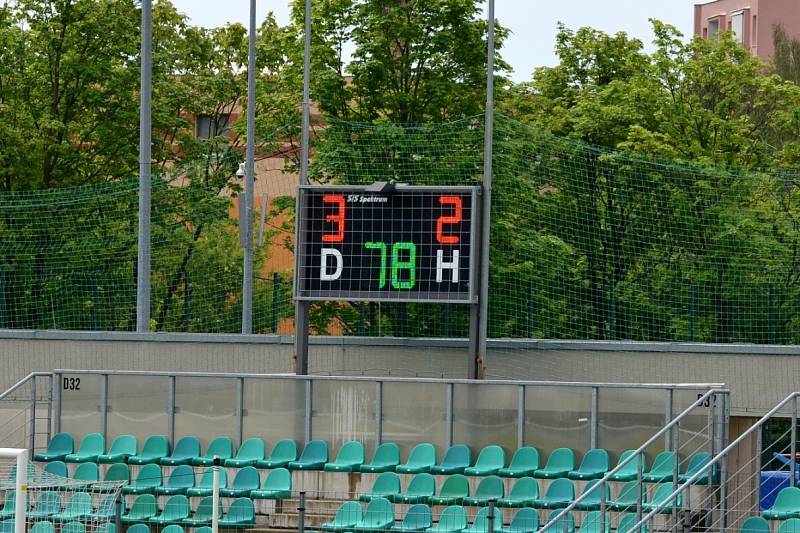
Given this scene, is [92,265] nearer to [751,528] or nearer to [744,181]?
[744,181]

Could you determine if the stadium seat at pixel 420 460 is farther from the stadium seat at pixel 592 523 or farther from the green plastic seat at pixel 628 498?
the stadium seat at pixel 592 523

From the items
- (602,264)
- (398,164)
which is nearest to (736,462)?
(602,264)

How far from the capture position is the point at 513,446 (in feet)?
63.6

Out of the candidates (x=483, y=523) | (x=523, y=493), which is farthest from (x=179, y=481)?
(x=523, y=493)

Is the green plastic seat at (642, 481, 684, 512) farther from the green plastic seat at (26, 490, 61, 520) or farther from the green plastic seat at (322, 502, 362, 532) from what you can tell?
the green plastic seat at (26, 490, 61, 520)

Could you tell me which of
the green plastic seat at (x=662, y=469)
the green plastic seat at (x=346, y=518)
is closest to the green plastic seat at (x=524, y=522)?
the green plastic seat at (x=662, y=469)

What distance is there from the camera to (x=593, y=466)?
1869 cm

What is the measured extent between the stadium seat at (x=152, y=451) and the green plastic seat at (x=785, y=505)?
8.08 meters

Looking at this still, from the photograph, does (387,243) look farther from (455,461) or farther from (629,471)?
(629,471)

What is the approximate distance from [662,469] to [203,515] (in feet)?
18.6

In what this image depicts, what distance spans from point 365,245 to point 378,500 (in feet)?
12.0

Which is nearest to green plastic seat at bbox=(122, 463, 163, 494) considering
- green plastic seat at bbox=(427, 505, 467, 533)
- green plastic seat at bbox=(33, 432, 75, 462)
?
green plastic seat at bbox=(33, 432, 75, 462)

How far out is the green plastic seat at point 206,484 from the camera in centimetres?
1866

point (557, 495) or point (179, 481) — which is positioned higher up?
point (557, 495)
